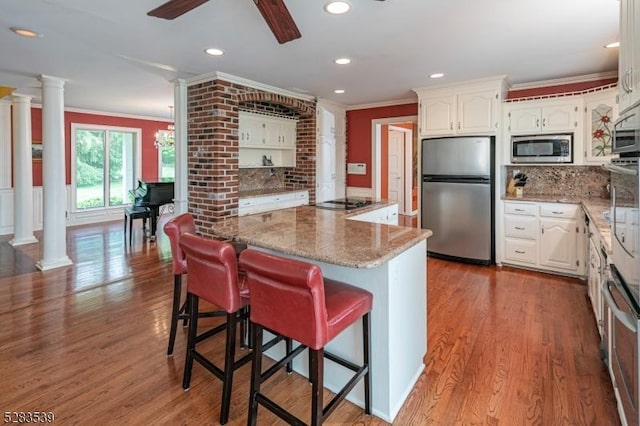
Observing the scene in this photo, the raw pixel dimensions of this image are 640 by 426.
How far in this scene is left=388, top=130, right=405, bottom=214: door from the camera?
861 cm

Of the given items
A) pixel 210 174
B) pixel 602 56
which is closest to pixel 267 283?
pixel 210 174

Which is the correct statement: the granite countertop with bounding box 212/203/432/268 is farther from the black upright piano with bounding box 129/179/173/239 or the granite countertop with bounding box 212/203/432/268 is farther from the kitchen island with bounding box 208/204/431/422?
the black upright piano with bounding box 129/179/173/239

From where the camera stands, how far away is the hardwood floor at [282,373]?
6.21ft

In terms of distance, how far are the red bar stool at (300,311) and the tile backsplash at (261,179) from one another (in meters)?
3.80

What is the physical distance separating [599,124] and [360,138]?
3.35 m

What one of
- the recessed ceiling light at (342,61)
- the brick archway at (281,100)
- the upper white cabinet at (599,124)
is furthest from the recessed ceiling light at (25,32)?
the upper white cabinet at (599,124)

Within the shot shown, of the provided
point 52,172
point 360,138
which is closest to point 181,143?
point 52,172

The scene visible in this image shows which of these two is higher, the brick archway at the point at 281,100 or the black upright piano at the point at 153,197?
the brick archway at the point at 281,100

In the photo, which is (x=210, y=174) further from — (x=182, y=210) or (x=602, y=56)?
(x=602, y=56)

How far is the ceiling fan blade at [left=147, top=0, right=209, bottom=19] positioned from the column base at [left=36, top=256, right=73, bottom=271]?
3.75 metres

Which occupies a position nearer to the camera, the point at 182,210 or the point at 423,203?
the point at 182,210

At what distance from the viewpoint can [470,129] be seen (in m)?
4.51

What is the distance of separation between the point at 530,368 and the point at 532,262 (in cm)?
235

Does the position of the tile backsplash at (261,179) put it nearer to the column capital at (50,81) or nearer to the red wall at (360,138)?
the red wall at (360,138)
